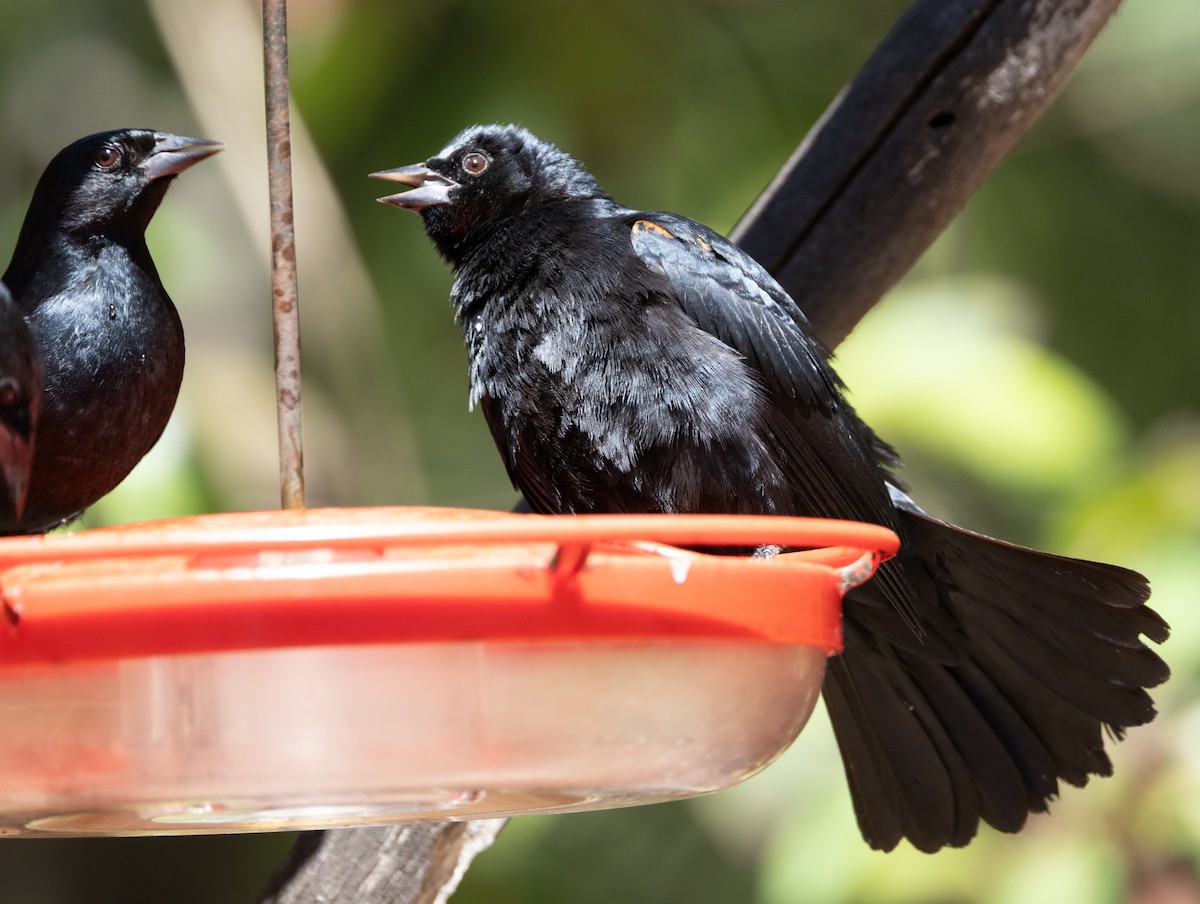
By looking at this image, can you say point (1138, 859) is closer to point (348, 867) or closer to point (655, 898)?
point (348, 867)

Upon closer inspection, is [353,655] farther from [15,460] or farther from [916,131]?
[916,131]

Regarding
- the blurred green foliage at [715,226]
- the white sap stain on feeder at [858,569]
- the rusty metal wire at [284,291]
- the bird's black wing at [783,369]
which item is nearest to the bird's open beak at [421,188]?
the bird's black wing at [783,369]

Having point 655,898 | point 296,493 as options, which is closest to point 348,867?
point 296,493

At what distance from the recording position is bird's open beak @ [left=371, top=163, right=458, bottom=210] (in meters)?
3.02

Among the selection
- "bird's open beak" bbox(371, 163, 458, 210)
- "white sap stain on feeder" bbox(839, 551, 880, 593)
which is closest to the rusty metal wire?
"white sap stain on feeder" bbox(839, 551, 880, 593)

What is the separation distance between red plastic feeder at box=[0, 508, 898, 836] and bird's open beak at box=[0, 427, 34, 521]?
19 cm

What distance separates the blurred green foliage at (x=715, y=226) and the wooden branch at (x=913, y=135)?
6.33 ft

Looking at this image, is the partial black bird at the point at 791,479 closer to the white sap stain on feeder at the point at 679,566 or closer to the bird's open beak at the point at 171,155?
the bird's open beak at the point at 171,155

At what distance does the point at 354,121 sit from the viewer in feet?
21.9

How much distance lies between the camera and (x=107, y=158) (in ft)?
8.18

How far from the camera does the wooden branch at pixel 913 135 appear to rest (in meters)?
2.98

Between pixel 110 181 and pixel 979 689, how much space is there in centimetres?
186

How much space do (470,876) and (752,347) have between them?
4.79 metres

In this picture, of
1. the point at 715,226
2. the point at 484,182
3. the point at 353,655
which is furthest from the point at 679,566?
the point at 715,226
